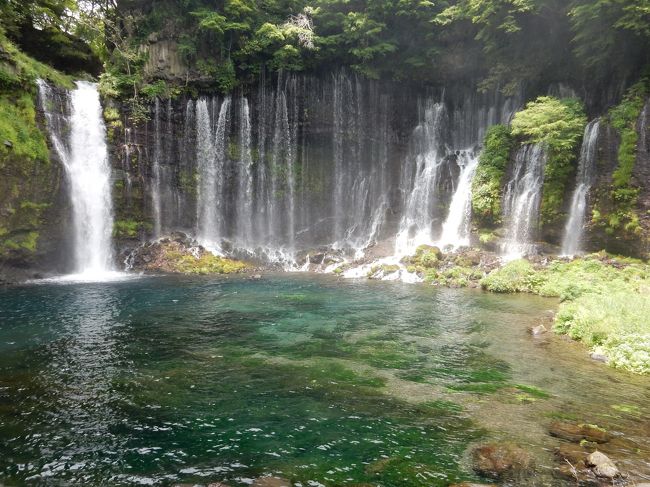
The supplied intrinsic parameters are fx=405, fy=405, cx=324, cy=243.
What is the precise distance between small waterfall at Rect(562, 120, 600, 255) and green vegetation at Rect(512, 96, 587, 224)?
19.5 inches

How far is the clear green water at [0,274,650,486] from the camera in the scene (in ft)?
18.5

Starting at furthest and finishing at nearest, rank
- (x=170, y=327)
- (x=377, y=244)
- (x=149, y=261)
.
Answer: (x=377, y=244) → (x=149, y=261) → (x=170, y=327)

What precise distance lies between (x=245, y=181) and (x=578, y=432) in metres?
31.9

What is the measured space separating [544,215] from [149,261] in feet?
88.2

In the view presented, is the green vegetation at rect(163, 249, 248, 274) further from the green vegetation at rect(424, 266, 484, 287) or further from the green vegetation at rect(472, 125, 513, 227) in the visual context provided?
the green vegetation at rect(472, 125, 513, 227)

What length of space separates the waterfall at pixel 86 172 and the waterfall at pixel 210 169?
6990 mm

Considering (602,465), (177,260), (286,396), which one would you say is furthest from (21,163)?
(602,465)

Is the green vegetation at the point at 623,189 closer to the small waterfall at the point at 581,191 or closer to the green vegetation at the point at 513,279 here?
the small waterfall at the point at 581,191

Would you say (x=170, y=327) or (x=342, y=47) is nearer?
(x=170, y=327)

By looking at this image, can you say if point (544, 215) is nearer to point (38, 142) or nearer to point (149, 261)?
point (149, 261)

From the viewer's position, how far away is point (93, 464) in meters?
5.58

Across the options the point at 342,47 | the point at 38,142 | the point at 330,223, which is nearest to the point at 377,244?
the point at 330,223

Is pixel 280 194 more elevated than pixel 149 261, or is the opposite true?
pixel 280 194

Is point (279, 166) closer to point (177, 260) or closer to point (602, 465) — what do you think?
point (177, 260)
